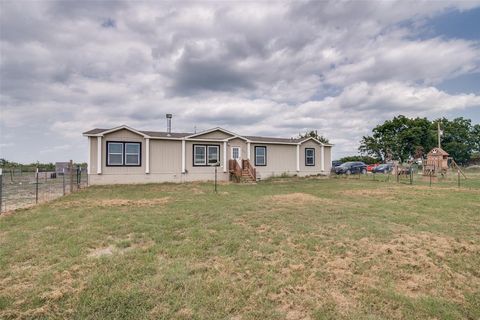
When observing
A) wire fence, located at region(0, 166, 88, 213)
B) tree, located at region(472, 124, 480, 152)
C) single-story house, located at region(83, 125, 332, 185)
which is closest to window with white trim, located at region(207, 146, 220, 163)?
single-story house, located at region(83, 125, 332, 185)

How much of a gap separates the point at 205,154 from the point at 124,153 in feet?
16.6

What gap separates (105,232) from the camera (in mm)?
5141

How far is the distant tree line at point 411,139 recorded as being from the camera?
42.0 meters

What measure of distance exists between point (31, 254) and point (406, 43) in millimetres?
18338

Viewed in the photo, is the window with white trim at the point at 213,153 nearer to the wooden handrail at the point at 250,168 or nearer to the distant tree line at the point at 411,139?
the wooden handrail at the point at 250,168

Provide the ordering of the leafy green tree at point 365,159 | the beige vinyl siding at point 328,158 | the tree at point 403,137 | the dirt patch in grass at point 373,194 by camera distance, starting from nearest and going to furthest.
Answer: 1. the dirt patch in grass at point 373,194
2. the beige vinyl siding at point 328,158
3. the tree at point 403,137
4. the leafy green tree at point 365,159

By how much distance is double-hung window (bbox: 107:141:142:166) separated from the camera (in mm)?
15180

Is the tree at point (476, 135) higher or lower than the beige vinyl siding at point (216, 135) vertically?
higher

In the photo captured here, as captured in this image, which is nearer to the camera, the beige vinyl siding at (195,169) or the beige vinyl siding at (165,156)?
the beige vinyl siding at (165,156)

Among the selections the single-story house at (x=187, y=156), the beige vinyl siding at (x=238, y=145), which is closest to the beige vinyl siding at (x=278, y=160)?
the single-story house at (x=187, y=156)

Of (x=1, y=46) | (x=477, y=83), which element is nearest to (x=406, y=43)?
(x=477, y=83)

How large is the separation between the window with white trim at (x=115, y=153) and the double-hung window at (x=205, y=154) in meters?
4.51

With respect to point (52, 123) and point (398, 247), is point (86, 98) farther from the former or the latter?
point (398, 247)

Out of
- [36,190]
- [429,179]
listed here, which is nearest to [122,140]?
[36,190]
